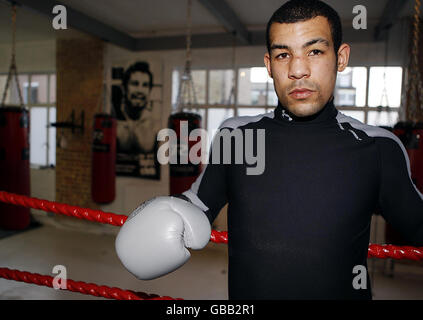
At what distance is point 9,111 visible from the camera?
3352 mm

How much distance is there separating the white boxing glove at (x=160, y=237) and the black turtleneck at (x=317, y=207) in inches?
6.0

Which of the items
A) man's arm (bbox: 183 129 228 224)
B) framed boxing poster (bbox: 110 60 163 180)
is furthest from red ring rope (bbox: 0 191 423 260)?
framed boxing poster (bbox: 110 60 163 180)

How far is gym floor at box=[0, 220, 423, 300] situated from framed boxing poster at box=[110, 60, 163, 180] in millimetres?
1214

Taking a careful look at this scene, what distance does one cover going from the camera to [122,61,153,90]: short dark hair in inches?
201

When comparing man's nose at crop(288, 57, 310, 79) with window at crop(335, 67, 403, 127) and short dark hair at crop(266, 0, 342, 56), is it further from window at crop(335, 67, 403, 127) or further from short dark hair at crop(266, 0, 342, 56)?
window at crop(335, 67, 403, 127)

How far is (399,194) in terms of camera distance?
2.87 feet

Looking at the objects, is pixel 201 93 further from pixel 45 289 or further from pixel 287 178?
pixel 287 178

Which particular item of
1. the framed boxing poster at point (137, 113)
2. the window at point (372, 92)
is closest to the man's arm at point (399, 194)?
the window at point (372, 92)

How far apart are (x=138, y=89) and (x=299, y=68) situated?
4546 mm

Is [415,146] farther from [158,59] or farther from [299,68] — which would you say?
[158,59]

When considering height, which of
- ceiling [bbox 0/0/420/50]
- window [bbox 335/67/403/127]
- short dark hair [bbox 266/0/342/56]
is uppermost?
ceiling [bbox 0/0/420/50]

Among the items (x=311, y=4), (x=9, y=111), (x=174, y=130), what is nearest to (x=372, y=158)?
(x=311, y=4)
